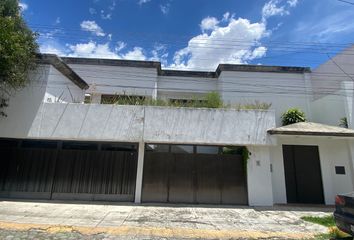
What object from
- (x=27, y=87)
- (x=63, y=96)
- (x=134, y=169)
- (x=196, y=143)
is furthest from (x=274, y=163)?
(x=27, y=87)

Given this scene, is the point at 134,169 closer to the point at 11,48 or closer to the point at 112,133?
the point at 112,133

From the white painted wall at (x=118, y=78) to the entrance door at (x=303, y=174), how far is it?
897 centimetres

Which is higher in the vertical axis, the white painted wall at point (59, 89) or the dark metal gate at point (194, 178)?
the white painted wall at point (59, 89)

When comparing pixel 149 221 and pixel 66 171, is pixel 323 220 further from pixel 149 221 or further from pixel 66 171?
pixel 66 171

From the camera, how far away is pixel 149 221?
6988 mm

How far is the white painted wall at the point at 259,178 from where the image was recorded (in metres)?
9.66

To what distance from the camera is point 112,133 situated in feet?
31.1

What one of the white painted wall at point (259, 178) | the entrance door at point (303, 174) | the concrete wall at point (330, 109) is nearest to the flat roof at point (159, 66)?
the concrete wall at point (330, 109)

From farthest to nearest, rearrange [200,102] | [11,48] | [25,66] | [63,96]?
[63,96] < [200,102] < [25,66] < [11,48]

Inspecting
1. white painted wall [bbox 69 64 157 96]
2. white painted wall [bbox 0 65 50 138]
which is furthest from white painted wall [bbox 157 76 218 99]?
white painted wall [bbox 0 65 50 138]

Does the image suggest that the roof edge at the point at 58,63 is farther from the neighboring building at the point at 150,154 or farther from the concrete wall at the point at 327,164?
the concrete wall at the point at 327,164

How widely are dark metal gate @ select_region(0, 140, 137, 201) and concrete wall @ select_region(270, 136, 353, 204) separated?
20.7 feet

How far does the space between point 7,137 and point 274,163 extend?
37.1ft

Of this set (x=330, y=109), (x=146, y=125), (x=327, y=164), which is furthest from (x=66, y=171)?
(x=330, y=109)
